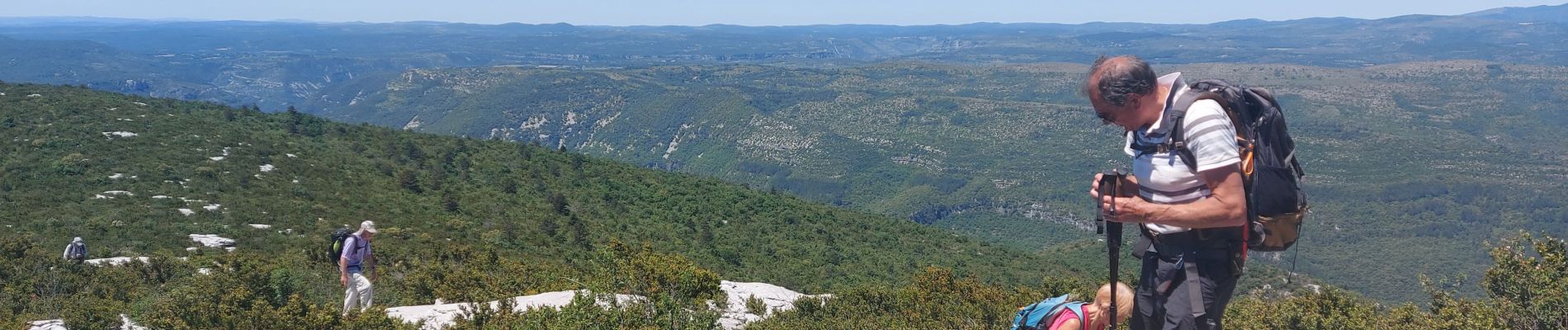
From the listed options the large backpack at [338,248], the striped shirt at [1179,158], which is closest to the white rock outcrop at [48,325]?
the large backpack at [338,248]

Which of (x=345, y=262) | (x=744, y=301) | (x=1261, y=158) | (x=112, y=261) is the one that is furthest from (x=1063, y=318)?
(x=112, y=261)

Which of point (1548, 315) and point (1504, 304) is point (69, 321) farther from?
point (1504, 304)

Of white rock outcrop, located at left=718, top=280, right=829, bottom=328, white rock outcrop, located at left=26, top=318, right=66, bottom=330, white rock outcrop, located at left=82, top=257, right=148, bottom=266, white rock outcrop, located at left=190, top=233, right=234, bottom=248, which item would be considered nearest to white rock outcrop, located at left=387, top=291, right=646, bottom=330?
white rock outcrop, located at left=718, top=280, right=829, bottom=328

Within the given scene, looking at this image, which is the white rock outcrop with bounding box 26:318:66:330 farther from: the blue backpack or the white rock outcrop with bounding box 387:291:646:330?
the blue backpack

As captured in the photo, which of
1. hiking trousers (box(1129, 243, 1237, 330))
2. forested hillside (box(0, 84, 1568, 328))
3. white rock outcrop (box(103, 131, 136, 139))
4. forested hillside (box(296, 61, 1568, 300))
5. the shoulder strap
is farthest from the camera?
forested hillside (box(296, 61, 1568, 300))

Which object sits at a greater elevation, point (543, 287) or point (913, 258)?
point (543, 287)

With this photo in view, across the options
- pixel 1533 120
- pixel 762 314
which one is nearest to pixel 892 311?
pixel 762 314
